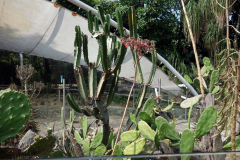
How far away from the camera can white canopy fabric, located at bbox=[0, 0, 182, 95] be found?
3265 millimetres

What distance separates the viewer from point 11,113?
4.42 feet

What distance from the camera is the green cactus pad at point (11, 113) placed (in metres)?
1.32

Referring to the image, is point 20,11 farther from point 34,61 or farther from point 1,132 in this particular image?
point 34,61

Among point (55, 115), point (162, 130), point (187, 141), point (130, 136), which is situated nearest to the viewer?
point (187, 141)

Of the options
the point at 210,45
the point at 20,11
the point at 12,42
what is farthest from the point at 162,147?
the point at 210,45

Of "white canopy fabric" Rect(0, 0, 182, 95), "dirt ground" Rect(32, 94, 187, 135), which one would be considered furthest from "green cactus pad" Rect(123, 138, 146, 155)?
"dirt ground" Rect(32, 94, 187, 135)

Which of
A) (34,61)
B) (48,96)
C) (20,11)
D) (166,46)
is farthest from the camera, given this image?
(34,61)

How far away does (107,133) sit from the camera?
2.03 m

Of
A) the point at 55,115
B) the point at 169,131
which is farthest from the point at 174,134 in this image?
the point at 55,115

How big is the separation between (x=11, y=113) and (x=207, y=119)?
1184mm

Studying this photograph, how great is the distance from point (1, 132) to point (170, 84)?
14.5 feet

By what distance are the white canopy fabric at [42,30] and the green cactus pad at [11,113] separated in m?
2.22

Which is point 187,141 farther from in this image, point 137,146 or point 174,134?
point 137,146

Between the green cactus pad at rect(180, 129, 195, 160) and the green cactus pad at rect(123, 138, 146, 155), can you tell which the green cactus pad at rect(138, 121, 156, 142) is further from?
the green cactus pad at rect(180, 129, 195, 160)
